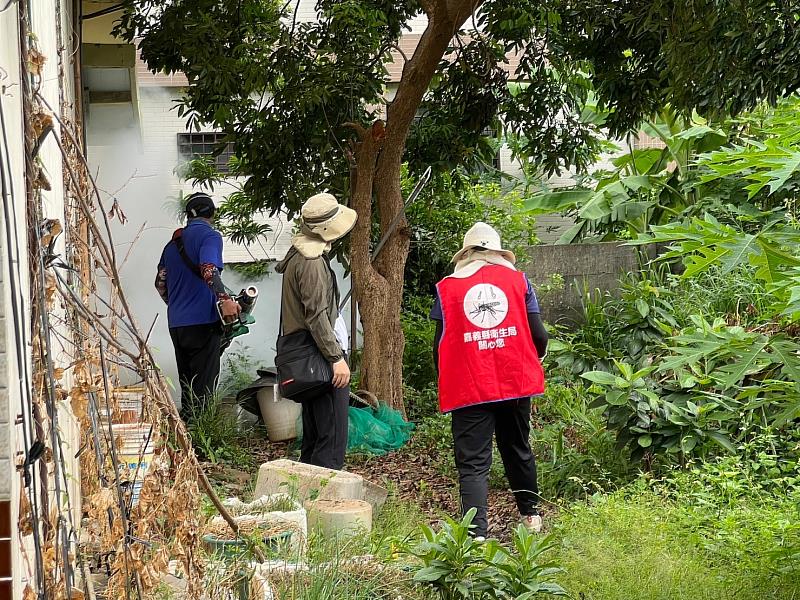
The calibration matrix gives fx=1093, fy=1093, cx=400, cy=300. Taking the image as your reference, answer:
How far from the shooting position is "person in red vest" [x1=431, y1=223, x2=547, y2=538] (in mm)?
6430

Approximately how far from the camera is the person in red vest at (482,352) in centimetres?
643

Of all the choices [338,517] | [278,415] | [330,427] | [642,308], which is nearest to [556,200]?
[642,308]

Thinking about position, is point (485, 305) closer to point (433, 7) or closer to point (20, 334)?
point (433, 7)

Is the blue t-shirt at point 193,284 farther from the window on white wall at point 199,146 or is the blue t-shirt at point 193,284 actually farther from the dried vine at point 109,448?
the window on white wall at point 199,146

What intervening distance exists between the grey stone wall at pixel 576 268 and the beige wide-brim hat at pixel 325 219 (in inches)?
250

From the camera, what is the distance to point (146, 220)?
489 inches

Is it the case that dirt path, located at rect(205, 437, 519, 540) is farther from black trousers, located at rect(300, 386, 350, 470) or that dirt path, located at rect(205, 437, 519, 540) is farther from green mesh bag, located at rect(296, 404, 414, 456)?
black trousers, located at rect(300, 386, 350, 470)

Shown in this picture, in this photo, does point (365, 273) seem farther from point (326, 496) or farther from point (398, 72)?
point (398, 72)

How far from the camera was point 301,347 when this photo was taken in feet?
22.9

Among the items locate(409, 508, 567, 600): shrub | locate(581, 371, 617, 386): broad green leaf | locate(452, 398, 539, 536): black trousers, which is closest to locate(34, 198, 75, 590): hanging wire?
locate(409, 508, 567, 600): shrub

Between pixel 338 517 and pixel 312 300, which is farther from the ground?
pixel 312 300

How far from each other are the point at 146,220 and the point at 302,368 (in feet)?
20.0

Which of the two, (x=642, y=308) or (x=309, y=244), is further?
(x=642, y=308)

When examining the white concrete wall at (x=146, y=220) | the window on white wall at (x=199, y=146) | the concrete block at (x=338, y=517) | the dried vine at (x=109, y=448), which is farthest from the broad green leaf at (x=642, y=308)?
the window on white wall at (x=199, y=146)
